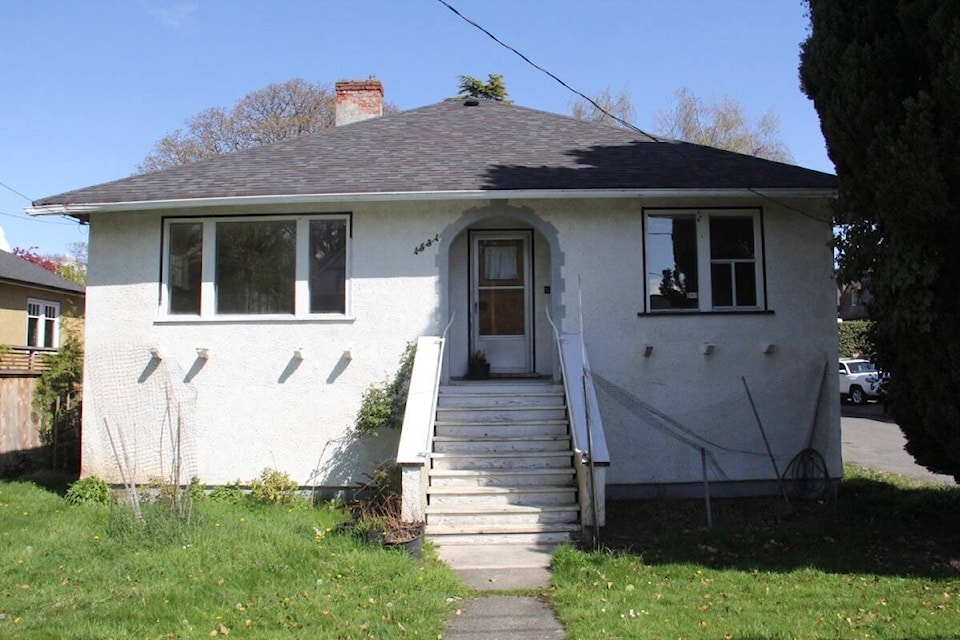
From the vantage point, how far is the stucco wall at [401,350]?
32.5ft

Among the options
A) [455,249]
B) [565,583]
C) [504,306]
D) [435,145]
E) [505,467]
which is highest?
[435,145]

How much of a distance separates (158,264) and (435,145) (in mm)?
4445

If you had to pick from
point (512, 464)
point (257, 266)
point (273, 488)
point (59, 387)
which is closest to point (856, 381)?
point (512, 464)

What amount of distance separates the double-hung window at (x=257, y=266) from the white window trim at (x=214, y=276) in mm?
13

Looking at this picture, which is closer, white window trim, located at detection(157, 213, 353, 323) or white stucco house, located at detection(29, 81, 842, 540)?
white stucco house, located at detection(29, 81, 842, 540)

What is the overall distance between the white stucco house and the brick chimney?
4.45 metres

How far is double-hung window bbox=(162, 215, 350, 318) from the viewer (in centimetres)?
1020

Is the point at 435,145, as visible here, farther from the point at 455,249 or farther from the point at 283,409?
the point at 283,409

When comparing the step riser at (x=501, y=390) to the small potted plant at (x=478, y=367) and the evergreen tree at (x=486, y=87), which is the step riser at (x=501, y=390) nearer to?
the small potted plant at (x=478, y=367)

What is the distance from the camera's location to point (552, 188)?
973 centimetres

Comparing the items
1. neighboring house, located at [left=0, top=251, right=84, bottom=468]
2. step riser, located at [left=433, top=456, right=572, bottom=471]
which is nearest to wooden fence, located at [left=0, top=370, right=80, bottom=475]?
neighboring house, located at [left=0, top=251, right=84, bottom=468]

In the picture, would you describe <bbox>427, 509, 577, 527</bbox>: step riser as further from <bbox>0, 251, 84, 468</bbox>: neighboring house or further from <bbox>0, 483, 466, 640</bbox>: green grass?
<bbox>0, 251, 84, 468</bbox>: neighboring house

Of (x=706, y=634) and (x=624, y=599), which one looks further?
(x=624, y=599)

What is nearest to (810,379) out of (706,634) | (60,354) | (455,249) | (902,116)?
(902,116)
